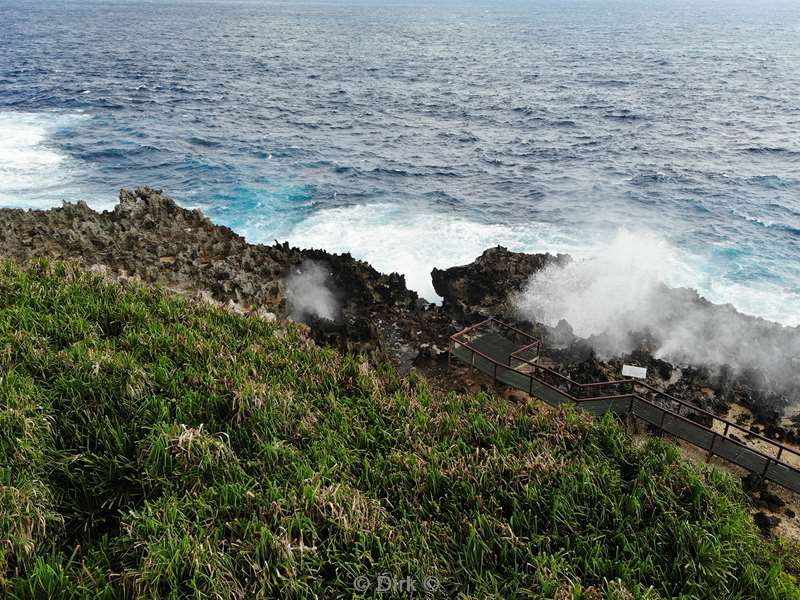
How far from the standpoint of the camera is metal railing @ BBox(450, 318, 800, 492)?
14.7 metres

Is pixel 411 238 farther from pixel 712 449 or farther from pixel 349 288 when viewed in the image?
pixel 712 449

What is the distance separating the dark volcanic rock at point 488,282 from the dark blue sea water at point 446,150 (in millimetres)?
3407

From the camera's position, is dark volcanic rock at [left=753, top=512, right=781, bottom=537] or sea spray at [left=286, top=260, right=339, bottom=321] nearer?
dark volcanic rock at [left=753, top=512, right=781, bottom=537]

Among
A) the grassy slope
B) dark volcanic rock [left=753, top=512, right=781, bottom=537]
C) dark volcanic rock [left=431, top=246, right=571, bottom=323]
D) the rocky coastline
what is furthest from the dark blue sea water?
the grassy slope

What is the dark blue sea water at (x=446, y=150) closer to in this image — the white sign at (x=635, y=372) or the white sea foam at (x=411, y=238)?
the white sea foam at (x=411, y=238)

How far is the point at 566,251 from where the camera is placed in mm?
34656

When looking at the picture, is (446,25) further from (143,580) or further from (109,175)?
(143,580)

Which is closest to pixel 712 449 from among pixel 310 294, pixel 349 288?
pixel 349 288

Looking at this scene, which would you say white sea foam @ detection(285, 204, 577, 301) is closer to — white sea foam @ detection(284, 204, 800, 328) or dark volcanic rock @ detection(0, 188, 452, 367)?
white sea foam @ detection(284, 204, 800, 328)

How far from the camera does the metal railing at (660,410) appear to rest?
1474cm

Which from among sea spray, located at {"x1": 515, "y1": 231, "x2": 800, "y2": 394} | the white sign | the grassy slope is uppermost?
the grassy slope

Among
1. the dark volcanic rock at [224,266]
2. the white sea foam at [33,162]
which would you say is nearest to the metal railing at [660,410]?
the dark volcanic rock at [224,266]

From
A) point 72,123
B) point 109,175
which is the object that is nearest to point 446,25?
point 72,123

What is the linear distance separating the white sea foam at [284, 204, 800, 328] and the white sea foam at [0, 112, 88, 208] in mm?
17663
